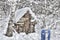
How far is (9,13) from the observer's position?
1764mm

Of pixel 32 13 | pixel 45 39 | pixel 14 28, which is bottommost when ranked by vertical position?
pixel 45 39

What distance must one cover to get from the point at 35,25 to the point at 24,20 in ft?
0.45

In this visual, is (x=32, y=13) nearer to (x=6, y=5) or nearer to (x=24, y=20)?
(x=24, y=20)

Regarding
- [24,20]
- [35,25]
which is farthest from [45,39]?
[24,20]

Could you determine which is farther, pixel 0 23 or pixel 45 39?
pixel 45 39

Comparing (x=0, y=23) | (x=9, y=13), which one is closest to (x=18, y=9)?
(x=9, y=13)

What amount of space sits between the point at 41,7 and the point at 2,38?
51 cm

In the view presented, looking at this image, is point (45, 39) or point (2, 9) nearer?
→ point (2, 9)

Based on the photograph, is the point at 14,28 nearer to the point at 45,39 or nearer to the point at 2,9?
the point at 2,9

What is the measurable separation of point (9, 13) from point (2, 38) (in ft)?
0.85

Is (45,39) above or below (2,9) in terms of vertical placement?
below

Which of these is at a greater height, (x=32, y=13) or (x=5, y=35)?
(x=32, y=13)

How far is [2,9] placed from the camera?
1.76 m

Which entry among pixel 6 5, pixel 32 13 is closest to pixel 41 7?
pixel 32 13
